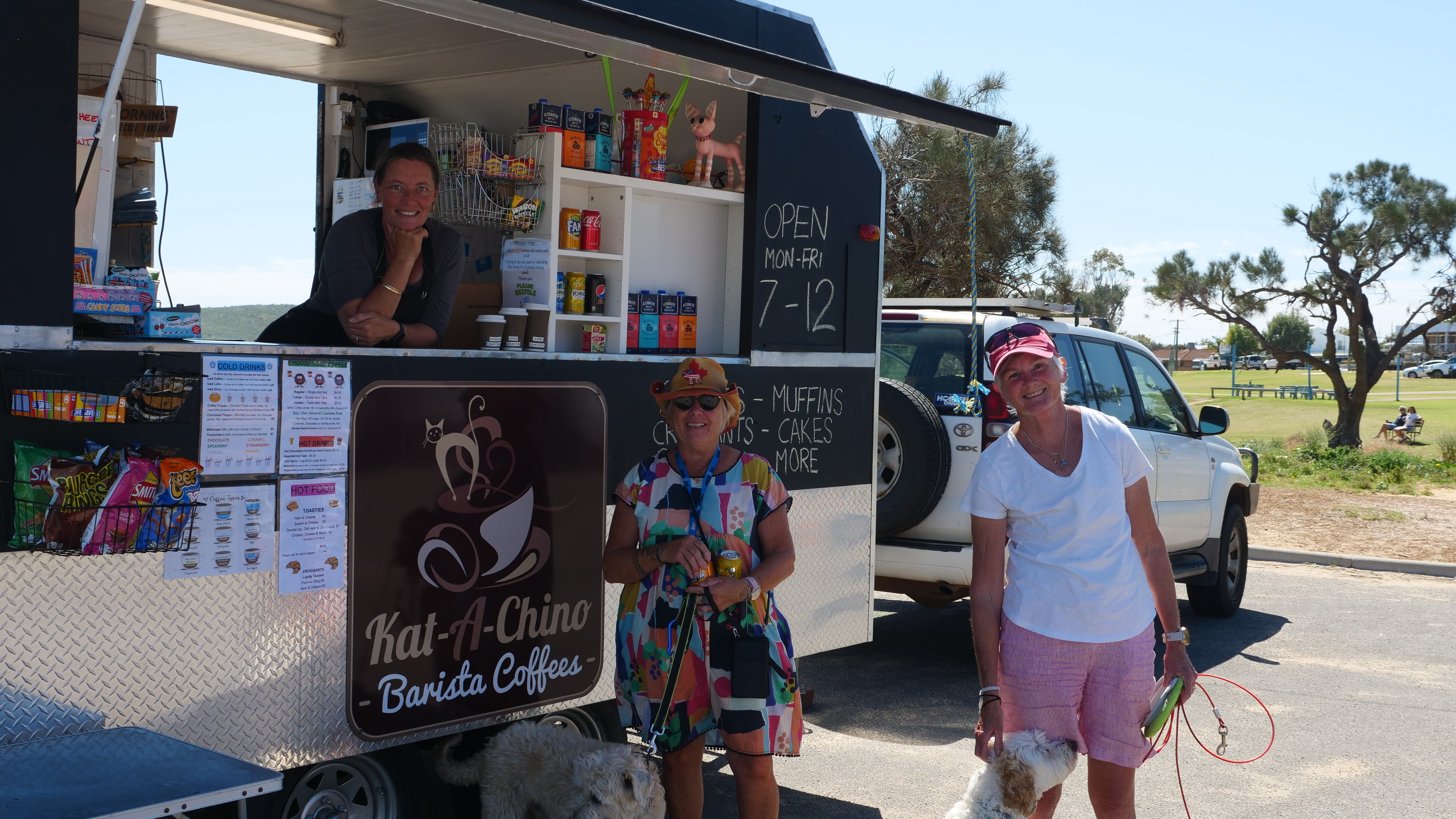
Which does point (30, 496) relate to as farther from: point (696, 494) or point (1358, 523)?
point (1358, 523)

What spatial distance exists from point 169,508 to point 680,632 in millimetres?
1375

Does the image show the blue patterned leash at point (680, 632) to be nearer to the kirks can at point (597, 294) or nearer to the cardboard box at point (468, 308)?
the kirks can at point (597, 294)

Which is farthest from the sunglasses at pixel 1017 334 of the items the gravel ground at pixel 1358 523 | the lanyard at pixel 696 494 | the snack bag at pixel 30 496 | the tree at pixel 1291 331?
Answer: the tree at pixel 1291 331

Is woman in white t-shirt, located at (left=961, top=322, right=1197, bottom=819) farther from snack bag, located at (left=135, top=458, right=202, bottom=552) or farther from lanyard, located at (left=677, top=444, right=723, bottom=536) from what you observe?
snack bag, located at (left=135, top=458, right=202, bottom=552)

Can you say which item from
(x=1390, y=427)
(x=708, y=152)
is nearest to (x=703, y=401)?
(x=708, y=152)

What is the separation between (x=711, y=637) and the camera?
3.47 meters

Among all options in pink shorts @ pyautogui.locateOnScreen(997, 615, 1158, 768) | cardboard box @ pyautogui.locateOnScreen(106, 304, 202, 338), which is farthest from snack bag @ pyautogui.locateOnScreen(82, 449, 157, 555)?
pink shorts @ pyautogui.locateOnScreen(997, 615, 1158, 768)

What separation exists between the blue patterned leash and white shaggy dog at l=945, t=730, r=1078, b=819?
0.83 metres

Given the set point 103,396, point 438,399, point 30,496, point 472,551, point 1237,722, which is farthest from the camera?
point 1237,722

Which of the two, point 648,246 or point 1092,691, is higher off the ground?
point 648,246

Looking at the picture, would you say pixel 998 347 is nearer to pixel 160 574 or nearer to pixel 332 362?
pixel 332 362

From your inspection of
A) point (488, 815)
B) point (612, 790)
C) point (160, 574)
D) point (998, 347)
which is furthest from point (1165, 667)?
point (160, 574)

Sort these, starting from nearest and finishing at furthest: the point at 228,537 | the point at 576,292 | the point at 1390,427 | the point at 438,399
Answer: the point at 228,537, the point at 438,399, the point at 576,292, the point at 1390,427

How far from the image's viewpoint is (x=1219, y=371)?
7538 cm
